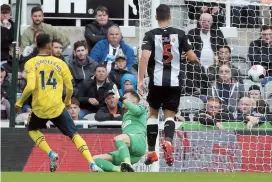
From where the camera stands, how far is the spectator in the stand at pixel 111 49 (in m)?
15.4

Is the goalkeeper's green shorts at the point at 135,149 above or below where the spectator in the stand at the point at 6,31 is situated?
below

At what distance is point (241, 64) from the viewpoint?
15.6 m

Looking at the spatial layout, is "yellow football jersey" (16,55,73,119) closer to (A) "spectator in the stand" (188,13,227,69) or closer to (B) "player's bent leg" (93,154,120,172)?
(B) "player's bent leg" (93,154,120,172)

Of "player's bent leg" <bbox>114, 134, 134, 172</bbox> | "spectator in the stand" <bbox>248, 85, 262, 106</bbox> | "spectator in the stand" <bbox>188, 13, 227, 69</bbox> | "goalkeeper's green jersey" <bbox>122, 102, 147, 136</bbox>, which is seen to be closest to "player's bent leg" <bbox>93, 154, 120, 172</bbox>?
"player's bent leg" <bbox>114, 134, 134, 172</bbox>

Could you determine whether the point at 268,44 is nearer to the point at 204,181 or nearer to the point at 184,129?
the point at 184,129

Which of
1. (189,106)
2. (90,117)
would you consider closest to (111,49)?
(90,117)

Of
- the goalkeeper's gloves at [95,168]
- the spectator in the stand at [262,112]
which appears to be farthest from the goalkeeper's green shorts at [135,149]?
the spectator in the stand at [262,112]

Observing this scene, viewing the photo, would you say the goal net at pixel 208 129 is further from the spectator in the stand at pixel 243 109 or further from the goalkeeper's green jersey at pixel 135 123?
the goalkeeper's green jersey at pixel 135 123

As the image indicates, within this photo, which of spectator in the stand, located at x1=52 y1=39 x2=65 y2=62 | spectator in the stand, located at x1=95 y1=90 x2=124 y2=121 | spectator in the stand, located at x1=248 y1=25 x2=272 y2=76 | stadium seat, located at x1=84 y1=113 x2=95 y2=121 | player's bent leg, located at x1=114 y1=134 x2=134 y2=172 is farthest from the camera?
spectator in the stand, located at x1=248 y1=25 x2=272 y2=76

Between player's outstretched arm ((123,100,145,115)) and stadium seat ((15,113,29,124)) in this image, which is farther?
stadium seat ((15,113,29,124))

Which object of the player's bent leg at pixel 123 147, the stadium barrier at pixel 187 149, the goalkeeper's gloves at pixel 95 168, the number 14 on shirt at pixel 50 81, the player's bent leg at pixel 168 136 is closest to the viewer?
the player's bent leg at pixel 168 136

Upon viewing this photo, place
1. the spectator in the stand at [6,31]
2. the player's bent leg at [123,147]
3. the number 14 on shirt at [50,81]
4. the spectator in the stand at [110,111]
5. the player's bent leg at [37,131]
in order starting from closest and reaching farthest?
the player's bent leg at [123,147], the number 14 on shirt at [50,81], the player's bent leg at [37,131], the spectator in the stand at [110,111], the spectator in the stand at [6,31]

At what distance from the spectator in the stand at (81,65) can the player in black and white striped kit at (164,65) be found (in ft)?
8.75

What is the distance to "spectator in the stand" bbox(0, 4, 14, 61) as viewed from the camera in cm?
1562
